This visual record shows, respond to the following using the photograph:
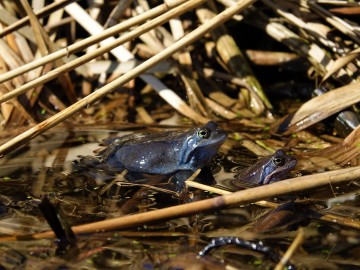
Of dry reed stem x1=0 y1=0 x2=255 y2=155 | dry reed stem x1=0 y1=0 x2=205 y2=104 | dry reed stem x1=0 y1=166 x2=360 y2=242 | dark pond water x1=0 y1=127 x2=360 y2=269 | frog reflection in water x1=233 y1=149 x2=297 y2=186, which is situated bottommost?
frog reflection in water x1=233 y1=149 x2=297 y2=186

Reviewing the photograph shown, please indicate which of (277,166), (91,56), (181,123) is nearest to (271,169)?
(277,166)

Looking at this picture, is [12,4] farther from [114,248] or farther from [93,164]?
[114,248]

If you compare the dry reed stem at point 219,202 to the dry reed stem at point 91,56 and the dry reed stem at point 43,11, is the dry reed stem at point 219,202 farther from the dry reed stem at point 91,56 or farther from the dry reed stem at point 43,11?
the dry reed stem at point 43,11

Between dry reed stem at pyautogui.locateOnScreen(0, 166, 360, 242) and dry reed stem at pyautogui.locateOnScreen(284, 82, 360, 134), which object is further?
dry reed stem at pyautogui.locateOnScreen(284, 82, 360, 134)

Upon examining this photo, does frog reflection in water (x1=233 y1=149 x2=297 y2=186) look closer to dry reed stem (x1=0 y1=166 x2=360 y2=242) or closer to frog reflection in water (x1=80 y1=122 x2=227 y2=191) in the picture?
frog reflection in water (x1=80 y1=122 x2=227 y2=191)

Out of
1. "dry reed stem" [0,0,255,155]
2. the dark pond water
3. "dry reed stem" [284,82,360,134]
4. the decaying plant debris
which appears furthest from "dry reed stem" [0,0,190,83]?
"dry reed stem" [284,82,360,134]

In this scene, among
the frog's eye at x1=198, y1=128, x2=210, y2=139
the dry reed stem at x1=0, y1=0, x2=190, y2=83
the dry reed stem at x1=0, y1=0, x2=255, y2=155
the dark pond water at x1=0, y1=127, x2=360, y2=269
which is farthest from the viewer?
the frog's eye at x1=198, y1=128, x2=210, y2=139
